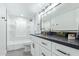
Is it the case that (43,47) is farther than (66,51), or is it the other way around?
(43,47)

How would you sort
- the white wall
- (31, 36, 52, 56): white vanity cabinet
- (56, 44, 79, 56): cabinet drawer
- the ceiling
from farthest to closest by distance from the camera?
the white wall
the ceiling
(31, 36, 52, 56): white vanity cabinet
(56, 44, 79, 56): cabinet drawer

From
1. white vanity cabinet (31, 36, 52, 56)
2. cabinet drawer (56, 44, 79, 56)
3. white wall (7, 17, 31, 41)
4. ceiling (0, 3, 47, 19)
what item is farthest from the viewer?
white wall (7, 17, 31, 41)

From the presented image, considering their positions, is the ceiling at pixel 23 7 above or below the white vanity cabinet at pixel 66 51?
above

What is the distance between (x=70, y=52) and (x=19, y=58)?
48cm

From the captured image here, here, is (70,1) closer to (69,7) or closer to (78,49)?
(69,7)

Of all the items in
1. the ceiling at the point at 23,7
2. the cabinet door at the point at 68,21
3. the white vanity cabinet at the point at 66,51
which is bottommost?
the white vanity cabinet at the point at 66,51

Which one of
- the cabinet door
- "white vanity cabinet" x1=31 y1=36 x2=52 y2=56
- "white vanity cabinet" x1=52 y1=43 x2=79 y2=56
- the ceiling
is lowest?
"white vanity cabinet" x1=31 y1=36 x2=52 y2=56

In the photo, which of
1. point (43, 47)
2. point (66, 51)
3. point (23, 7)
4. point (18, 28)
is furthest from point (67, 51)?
point (18, 28)

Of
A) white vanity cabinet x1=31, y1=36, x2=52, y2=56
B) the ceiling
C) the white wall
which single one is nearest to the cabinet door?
white vanity cabinet x1=31, y1=36, x2=52, y2=56

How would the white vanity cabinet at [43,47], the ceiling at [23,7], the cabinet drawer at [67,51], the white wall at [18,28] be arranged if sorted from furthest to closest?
the white wall at [18,28] → the ceiling at [23,7] → the white vanity cabinet at [43,47] → the cabinet drawer at [67,51]

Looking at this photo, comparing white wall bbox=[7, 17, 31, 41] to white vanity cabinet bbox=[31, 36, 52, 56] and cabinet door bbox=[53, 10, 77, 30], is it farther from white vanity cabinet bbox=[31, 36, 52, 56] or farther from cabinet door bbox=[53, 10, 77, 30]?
cabinet door bbox=[53, 10, 77, 30]

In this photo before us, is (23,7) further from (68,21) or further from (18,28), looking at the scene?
(68,21)

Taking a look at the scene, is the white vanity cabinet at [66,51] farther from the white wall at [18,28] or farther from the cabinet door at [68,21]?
the white wall at [18,28]

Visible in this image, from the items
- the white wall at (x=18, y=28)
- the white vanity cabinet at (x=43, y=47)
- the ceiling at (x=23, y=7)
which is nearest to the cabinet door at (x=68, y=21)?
the white vanity cabinet at (x=43, y=47)
